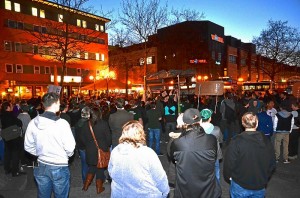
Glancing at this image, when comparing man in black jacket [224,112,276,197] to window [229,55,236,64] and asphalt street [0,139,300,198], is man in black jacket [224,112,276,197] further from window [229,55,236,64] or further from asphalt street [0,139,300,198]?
window [229,55,236,64]

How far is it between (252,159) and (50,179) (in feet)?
9.21

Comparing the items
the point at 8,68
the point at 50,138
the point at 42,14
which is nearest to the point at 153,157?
the point at 50,138

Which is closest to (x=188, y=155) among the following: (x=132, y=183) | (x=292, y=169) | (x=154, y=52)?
(x=132, y=183)

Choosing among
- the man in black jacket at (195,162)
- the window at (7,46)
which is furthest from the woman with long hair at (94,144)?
the window at (7,46)

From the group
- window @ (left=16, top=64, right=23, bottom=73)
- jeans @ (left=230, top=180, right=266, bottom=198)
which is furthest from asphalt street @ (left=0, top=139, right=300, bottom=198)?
window @ (left=16, top=64, right=23, bottom=73)

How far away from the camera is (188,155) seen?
137 inches

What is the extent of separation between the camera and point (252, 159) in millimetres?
3686

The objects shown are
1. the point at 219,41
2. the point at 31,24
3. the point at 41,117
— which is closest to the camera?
the point at 41,117

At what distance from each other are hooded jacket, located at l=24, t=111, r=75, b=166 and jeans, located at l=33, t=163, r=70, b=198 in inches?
3.1

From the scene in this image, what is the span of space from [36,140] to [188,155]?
2.11m

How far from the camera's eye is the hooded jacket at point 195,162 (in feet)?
11.4

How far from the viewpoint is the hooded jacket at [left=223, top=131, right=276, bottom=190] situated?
369cm

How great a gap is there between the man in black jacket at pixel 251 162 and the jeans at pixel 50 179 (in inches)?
92.8

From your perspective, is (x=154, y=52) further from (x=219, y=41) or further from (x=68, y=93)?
(x=68, y=93)
